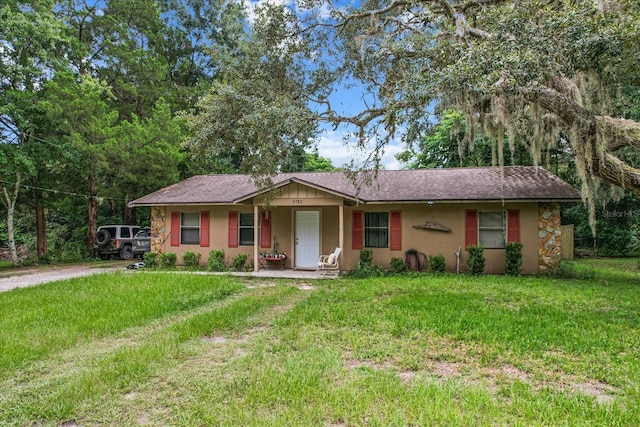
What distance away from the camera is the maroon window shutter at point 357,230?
11461mm

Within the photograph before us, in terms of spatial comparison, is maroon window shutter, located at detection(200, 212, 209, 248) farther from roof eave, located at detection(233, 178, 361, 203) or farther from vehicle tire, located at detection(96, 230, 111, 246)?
vehicle tire, located at detection(96, 230, 111, 246)

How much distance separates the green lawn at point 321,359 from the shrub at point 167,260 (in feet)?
16.0

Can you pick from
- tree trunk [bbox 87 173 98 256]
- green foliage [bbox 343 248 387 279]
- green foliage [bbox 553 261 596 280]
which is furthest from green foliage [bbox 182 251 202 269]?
green foliage [bbox 553 261 596 280]

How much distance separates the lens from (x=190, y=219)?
12.7m

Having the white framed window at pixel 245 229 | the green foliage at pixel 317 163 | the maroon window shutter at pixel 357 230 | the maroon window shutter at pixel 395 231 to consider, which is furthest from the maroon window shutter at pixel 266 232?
the green foliage at pixel 317 163

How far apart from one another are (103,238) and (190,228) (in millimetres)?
5826

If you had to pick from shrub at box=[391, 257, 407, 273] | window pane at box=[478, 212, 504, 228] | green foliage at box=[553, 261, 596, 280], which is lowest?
green foliage at box=[553, 261, 596, 280]

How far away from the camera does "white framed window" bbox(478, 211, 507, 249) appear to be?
10.7 m

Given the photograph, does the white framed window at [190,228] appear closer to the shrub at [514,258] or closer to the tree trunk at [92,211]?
the tree trunk at [92,211]

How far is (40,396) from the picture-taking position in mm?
3199

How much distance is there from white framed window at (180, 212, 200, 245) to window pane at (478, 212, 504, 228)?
876 cm

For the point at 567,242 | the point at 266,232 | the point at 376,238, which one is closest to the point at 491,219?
the point at 376,238

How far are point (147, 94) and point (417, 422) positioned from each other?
19.7 m

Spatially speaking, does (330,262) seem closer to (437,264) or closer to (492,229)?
(437,264)
